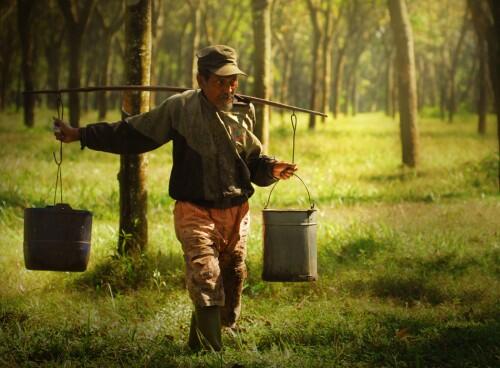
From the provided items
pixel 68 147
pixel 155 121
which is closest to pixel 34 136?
pixel 68 147

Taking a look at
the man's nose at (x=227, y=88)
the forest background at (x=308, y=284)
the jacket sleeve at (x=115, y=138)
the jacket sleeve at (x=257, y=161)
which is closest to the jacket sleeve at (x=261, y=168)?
the jacket sleeve at (x=257, y=161)

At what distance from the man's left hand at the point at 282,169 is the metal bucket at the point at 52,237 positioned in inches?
51.8

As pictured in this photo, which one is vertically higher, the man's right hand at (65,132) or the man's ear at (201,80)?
the man's ear at (201,80)

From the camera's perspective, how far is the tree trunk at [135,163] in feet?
22.7

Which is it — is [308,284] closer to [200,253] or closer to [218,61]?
[200,253]

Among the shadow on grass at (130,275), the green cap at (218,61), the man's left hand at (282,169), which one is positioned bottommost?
the shadow on grass at (130,275)

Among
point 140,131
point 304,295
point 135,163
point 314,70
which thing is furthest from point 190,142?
point 314,70

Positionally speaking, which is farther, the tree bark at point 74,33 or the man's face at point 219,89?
the tree bark at point 74,33

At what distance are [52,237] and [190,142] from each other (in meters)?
1.13

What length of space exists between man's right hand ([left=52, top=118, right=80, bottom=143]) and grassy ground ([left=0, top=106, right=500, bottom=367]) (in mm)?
1334

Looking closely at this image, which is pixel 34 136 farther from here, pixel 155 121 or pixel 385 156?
pixel 155 121

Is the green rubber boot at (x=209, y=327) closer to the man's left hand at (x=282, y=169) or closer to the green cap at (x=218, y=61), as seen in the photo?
the man's left hand at (x=282, y=169)

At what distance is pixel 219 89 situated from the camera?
Answer: 189 inches

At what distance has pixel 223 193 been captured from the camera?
4.80 m
